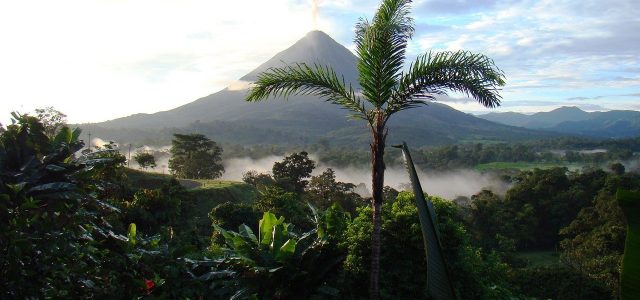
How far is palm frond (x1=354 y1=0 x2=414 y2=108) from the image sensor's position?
5.92 meters

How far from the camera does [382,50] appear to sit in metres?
6.02

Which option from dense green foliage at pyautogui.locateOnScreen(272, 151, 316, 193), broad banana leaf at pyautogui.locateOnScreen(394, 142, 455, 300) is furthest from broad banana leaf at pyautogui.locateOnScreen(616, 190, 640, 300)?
dense green foliage at pyautogui.locateOnScreen(272, 151, 316, 193)

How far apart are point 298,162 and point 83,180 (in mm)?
31440

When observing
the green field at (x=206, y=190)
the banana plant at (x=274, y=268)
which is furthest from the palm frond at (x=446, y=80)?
the green field at (x=206, y=190)

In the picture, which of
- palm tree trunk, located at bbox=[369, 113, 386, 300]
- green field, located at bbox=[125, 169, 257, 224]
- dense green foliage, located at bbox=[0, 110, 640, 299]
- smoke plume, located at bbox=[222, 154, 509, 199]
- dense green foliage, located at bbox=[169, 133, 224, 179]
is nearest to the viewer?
dense green foliage, located at bbox=[0, 110, 640, 299]

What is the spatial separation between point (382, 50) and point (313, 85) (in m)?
1.16

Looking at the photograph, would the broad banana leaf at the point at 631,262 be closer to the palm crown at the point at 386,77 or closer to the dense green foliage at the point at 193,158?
the palm crown at the point at 386,77

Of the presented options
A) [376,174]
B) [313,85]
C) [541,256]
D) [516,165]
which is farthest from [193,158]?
[516,165]

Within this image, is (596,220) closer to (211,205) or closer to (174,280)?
(211,205)

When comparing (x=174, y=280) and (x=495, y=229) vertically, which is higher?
(x=174, y=280)

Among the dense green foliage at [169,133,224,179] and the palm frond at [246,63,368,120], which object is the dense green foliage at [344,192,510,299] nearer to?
the palm frond at [246,63,368,120]

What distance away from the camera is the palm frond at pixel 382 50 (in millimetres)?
5922

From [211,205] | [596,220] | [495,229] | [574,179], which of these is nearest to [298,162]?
[211,205]

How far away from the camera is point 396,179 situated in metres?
112
